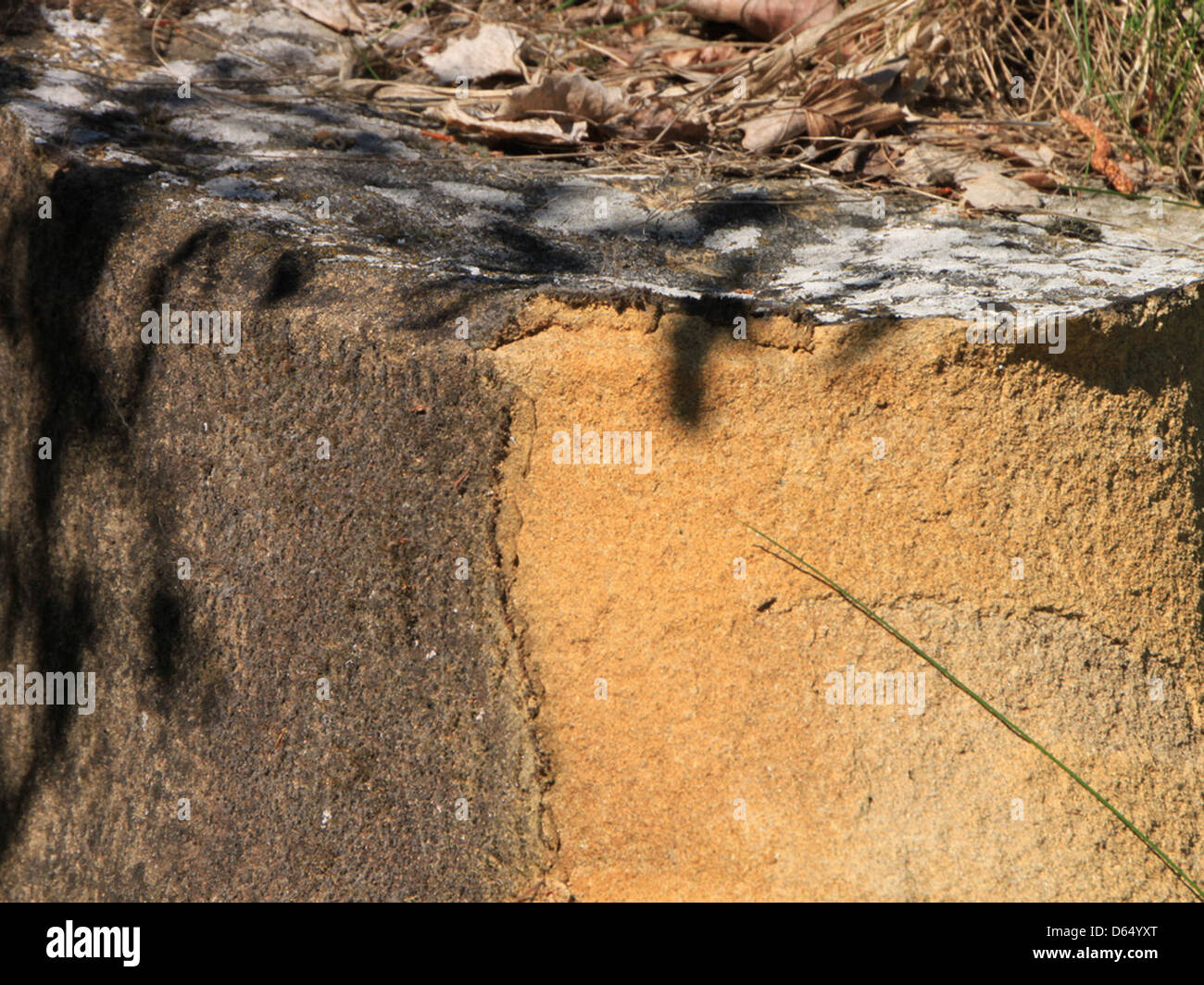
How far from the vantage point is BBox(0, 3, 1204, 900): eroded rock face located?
5.48 ft

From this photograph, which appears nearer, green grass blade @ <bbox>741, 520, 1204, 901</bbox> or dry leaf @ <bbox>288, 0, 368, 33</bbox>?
green grass blade @ <bbox>741, 520, 1204, 901</bbox>

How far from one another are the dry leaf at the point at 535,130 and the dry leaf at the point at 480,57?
0.34 m

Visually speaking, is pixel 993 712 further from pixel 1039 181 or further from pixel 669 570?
pixel 1039 181

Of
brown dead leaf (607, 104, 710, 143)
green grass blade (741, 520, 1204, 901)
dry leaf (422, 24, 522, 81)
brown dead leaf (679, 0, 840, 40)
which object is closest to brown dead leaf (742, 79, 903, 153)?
brown dead leaf (607, 104, 710, 143)

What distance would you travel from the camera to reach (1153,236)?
2.28 metres

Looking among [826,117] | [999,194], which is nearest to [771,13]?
[826,117]

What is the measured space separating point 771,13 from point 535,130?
92 centimetres

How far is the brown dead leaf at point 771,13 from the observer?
308 cm

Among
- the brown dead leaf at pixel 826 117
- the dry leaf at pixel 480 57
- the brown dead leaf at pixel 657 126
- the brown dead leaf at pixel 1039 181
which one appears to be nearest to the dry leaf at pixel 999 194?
the brown dead leaf at pixel 1039 181

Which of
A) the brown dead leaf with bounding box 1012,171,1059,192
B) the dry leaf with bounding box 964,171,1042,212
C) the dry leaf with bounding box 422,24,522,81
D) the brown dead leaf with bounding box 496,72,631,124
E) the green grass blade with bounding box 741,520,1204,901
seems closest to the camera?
the green grass blade with bounding box 741,520,1204,901

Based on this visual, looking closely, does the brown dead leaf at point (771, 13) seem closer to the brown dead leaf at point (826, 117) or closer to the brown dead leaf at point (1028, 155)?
the brown dead leaf at point (826, 117)

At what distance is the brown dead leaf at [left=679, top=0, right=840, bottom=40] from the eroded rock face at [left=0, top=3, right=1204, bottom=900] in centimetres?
141

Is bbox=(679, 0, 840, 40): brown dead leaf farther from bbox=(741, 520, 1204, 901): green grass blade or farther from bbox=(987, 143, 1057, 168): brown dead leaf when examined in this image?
bbox=(741, 520, 1204, 901): green grass blade

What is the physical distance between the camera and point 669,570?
172 cm
